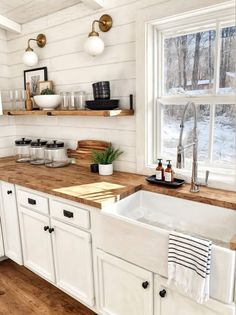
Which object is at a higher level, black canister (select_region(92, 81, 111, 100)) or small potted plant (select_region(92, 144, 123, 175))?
black canister (select_region(92, 81, 111, 100))

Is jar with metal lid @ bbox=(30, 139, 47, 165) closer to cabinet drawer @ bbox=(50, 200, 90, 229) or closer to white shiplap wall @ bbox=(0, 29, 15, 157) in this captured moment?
white shiplap wall @ bbox=(0, 29, 15, 157)

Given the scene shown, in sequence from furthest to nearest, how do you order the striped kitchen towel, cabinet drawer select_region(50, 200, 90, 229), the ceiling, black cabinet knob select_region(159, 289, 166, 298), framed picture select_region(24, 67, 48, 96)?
framed picture select_region(24, 67, 48, 96), the ceiling, cabinet drawer select_region(50, 200, 90, 229), black cabinet knob select_region(159, 289, 166, 298), the striped kitchen towel

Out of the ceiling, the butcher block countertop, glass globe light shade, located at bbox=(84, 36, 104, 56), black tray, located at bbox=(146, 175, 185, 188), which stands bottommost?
the butcher block countertop

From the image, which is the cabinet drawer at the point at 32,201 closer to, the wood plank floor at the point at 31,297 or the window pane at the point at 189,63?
the wood plank floor at the point at 31,297

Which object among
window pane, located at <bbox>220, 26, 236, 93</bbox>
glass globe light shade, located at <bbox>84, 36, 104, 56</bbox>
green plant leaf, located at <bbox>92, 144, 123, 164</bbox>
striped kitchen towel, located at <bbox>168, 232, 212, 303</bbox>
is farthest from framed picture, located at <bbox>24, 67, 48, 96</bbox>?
striped kitchen towel, located at <bbox>168, 232, 212, 303</bbox>

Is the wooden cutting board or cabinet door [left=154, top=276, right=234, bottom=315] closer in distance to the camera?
cabinet door [left=154, top=276, right=234, bottom=315]

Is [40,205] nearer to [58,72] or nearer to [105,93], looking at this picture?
[105,93]

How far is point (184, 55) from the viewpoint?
1.86 metres

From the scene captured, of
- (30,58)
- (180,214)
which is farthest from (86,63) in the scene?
(180,214)

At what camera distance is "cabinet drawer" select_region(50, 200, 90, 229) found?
1661 millimetres

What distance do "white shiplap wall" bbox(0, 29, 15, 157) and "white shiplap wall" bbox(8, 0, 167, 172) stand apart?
12cm

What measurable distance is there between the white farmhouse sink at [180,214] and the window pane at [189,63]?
781 millimetres

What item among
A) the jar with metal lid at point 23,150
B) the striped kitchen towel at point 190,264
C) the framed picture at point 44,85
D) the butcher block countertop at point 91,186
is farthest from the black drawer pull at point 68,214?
the framed picture at point 44,85

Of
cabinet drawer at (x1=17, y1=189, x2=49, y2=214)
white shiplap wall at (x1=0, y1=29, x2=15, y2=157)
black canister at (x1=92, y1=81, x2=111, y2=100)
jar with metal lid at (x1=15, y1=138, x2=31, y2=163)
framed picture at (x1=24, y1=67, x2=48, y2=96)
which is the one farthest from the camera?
white shiplap wall at (x1=0, y1=29, x2=15, y2=157)
